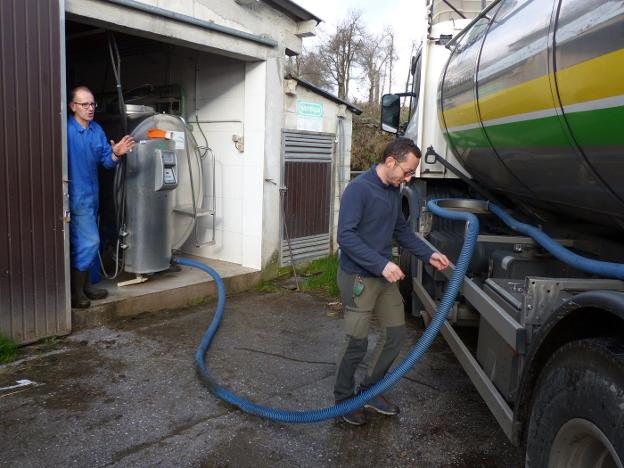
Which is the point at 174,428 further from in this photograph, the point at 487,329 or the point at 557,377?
the point at 557,377

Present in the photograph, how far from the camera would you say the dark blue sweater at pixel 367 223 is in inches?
126

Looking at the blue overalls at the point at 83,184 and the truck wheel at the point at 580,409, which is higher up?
the blue overalls at the point at 83,184

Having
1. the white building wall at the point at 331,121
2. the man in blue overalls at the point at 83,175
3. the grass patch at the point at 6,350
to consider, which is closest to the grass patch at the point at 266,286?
the white building wall at the point at 331,121

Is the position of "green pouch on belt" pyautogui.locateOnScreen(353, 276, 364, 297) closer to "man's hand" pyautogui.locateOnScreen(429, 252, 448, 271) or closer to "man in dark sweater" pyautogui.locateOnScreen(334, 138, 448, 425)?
"man in dark sweater" pyautogui.locateOnScreen(334, 138, 448, 425)

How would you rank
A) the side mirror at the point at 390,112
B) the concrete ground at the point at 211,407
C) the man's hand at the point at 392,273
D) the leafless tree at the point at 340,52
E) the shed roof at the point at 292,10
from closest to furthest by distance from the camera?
the man's hand at the point at 392,273 < the concrete ground at the point at 211,407 < the side mirror at the point at 390,112 < the shed roof at the point at 292,10 < the leafless tree at the point at 340,52

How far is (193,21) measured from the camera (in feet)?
18.4

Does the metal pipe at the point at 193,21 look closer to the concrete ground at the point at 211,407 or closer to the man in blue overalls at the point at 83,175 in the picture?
the man in blue overalls at the point at 83,175

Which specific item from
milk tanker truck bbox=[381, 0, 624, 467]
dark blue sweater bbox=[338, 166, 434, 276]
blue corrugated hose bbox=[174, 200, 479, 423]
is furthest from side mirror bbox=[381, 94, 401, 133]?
dark blue sweater bbox=[338, 166, 434, 276]

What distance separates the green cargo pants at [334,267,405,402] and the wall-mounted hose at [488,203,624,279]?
2.99ft

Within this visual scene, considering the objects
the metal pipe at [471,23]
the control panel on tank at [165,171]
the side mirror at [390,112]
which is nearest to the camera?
the metal pipe at [471,23]

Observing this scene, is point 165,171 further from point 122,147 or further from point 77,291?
point 77,291

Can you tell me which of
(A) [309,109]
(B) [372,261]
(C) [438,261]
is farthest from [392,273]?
(A) [309,109]

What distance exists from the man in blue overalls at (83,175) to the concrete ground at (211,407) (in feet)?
1.81

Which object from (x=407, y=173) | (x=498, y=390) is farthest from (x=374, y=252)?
(x=498, y=390)
